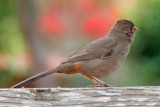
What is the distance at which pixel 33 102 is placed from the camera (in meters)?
2.36

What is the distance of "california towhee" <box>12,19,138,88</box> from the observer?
4973 mm

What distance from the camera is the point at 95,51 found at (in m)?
5.32

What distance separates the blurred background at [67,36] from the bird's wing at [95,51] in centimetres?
266

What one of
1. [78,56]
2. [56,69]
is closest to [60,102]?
[56,69]

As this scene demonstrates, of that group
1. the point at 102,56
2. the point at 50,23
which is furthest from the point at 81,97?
the point at 50,23

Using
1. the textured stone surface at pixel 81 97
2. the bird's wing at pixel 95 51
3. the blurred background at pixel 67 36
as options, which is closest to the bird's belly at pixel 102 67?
the bird's wing at pixel 95 51

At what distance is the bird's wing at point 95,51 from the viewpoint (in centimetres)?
514

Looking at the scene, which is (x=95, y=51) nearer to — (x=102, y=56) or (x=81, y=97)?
(x=102, y=56)

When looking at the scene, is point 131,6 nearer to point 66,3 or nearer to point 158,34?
point 158,34

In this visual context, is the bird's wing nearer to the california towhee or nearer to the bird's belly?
the california towhee

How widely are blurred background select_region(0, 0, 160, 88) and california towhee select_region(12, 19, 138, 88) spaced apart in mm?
2530

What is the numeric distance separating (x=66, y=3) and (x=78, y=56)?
5.97 m

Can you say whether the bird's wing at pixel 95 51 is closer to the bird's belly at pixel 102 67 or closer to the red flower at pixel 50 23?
the bird's belly at pixel 102 67

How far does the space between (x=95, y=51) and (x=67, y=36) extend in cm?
566
